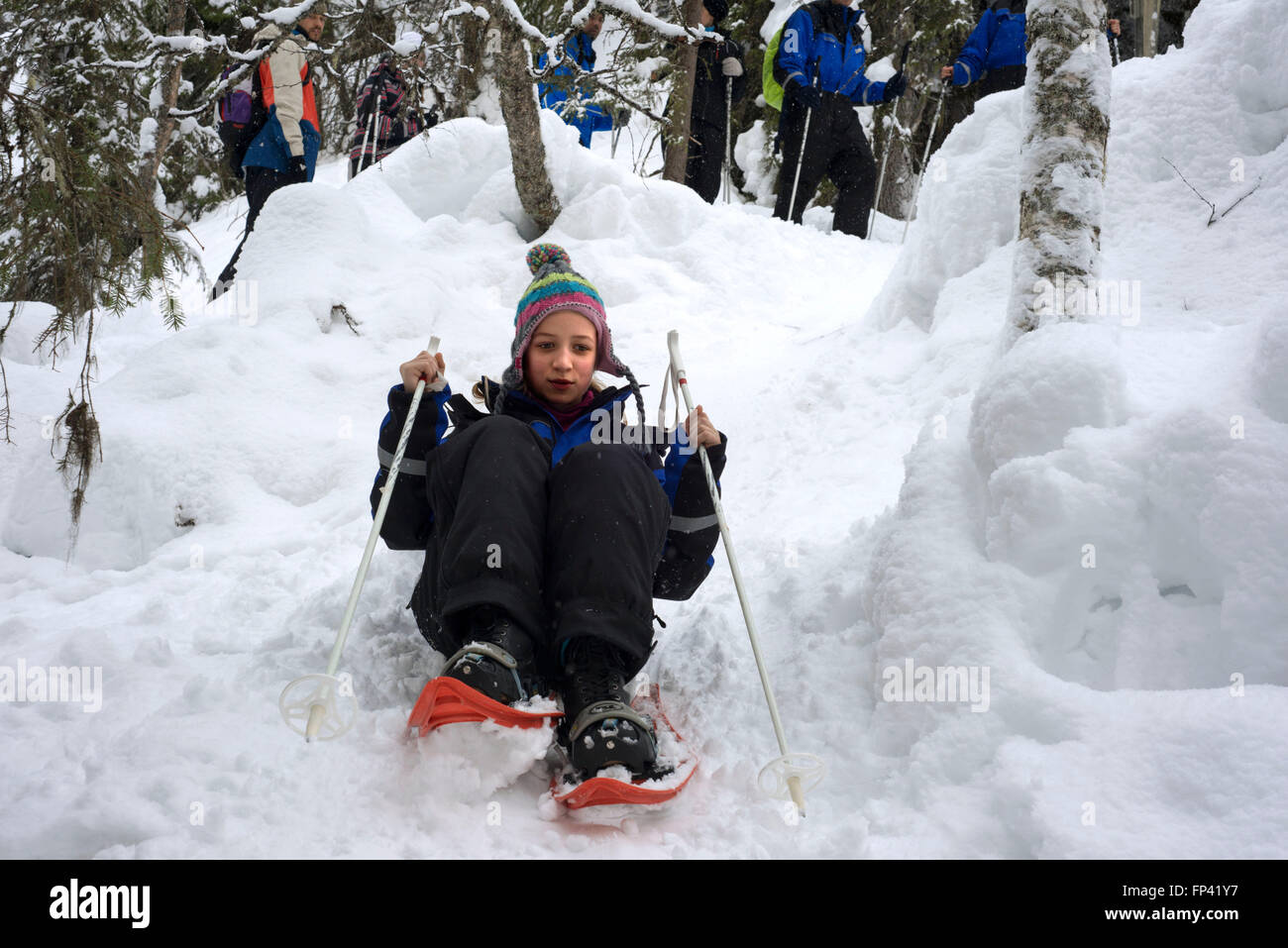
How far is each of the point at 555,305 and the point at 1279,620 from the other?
212 cm

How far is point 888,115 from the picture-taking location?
1165 cm

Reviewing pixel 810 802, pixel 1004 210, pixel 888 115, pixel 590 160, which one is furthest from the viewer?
pixel 888 115

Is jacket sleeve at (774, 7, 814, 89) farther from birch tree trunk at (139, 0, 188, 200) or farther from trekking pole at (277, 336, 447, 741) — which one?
trekking pole at (277, 336, 447, 741)

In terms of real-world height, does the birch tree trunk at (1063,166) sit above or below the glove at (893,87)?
below

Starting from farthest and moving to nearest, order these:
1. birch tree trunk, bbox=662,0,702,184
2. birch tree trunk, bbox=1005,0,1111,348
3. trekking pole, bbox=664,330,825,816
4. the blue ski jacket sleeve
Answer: the blue ski jacket sleeve
birch tree trunk, bbox=662,0,702,184
birch tree trunk, bbox=1005,0,1111,348
trekking pole, bbox=664,330,825,816

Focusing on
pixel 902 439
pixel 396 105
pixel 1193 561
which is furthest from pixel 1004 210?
pixel 396 105

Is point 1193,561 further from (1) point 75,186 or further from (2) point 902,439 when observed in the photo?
(1) point 75,186

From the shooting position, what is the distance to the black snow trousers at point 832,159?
348 inches

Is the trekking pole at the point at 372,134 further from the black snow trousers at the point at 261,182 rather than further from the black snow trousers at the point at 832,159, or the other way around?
the black snow trousers at the point at 832,159

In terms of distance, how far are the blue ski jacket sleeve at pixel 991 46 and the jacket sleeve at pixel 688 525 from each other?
750cm

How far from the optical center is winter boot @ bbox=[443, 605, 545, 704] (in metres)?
1.95

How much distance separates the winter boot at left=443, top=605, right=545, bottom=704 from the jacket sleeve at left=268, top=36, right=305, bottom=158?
5.88 meters

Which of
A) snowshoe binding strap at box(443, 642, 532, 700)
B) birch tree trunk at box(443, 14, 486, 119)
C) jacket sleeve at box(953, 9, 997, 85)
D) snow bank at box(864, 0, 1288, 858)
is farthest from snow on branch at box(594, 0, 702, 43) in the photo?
snowshoe binding strap at box(443, 642, 532, 700)

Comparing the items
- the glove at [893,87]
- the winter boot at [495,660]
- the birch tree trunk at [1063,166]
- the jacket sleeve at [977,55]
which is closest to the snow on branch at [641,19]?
the glove at [893,87]
